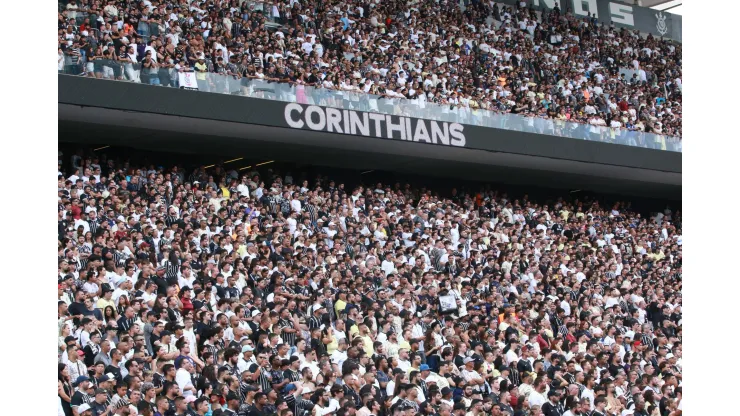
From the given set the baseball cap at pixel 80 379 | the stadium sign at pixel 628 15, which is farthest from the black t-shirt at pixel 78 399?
the stadium sign at pixel 628 15

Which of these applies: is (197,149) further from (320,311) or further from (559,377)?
(559,377)

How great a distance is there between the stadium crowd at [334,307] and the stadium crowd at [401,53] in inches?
75.9

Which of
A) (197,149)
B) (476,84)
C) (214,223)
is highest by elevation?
(476,84)

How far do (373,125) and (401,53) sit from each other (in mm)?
2423

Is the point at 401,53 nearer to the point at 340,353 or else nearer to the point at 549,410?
the point at 340,353

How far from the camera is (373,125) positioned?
69.7 feet

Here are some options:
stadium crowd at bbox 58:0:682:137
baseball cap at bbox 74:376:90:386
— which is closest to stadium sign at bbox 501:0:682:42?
stadium crowd at bbox 58:0:682:137

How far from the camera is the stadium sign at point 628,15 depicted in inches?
1224

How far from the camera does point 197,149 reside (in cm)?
2169

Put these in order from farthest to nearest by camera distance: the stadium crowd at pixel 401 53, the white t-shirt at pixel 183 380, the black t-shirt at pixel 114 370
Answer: the stadium crowd at pixel 401 53 → the white t-shirt at pixel 183 380 → the black t-shirt at pixel 114 370

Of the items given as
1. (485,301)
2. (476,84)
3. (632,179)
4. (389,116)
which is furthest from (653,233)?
(485,301)

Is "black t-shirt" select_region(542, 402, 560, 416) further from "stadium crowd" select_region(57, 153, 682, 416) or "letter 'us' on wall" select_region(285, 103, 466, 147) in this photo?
"letter 'us' on wall" select_region(285, 103, 466, 147)

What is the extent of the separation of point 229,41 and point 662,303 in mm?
8588

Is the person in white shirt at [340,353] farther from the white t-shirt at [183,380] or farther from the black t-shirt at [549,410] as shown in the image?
the black t-shirt at [549,410]
